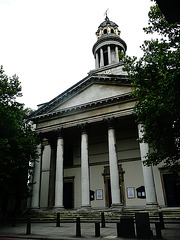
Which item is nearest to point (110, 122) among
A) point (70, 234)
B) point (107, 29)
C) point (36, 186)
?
point (36, 186)

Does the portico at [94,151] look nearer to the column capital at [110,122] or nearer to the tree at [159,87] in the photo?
the column capital at [110,122]

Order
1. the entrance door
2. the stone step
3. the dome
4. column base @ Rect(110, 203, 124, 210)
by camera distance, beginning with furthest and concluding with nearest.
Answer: the dome, the entrance door, column base @ Rect(110, 203, 124, 210), the stone step

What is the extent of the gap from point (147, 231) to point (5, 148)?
32.9 feet

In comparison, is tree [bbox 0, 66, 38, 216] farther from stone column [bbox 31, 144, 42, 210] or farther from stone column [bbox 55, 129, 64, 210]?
stone column [bbox 55, 129, 64, 210]

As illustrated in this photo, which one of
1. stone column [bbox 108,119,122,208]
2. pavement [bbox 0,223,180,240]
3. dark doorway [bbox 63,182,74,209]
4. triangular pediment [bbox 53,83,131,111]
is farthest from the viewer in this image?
dark doorway [bbox 63,182,74,209]

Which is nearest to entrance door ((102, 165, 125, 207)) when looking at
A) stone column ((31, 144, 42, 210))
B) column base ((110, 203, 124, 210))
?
column base ((110, 203, 124, 210))

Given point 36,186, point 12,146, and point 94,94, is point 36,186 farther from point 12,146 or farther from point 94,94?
point 94,94

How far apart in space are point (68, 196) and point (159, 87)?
1737 centimetres

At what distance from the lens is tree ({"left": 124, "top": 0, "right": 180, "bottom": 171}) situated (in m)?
8.46

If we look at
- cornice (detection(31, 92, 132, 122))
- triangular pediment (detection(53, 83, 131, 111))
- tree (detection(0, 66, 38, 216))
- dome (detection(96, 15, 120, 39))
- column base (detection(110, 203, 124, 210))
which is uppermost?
dome (detection(96, 15, 120, 39))

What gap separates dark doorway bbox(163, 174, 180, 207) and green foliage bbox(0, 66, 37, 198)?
1277 cm

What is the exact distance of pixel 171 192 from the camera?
704 inches

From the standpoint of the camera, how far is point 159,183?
727 inches

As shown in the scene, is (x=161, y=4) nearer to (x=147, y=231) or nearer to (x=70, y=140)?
(x=147, y=231)
